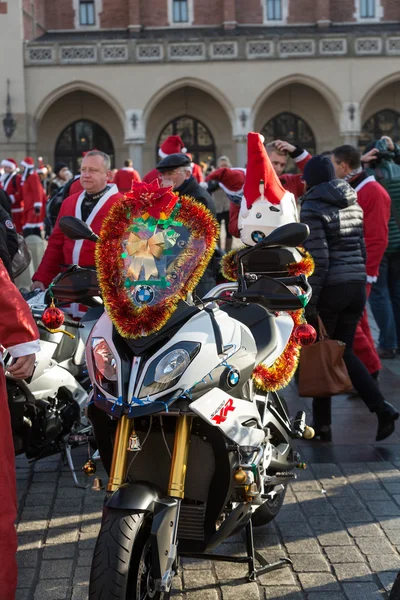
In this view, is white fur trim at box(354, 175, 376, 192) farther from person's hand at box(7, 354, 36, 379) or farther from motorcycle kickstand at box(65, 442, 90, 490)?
person's hand at box(7, 354, 36, 379)

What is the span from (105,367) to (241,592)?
46.7 inches

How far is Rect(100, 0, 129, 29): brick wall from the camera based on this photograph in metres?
40.4

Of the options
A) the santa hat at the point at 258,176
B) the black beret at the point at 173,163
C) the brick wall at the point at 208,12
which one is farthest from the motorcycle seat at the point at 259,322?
the brick wall at the point at 208,12

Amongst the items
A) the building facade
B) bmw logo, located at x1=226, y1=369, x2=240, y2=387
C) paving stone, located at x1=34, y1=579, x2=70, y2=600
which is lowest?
paving stone, located at x1=34, y1=579, x2=70, y2=600

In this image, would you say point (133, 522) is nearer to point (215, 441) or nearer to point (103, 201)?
point (215, 441)

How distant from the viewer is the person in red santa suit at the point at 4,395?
354cm

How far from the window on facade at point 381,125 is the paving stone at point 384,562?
36.1 meters

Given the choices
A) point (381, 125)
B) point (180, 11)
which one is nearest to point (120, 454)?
point (381, 125)

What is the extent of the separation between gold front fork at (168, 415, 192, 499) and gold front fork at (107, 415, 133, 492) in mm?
169

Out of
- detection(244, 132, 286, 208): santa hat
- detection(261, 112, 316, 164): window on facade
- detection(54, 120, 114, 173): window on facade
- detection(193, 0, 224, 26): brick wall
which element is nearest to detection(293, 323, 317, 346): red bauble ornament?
detection(244, 132, 286, 208): santa hat

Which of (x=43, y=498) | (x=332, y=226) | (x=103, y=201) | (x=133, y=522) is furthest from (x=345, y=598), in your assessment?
(x=103, y=201)

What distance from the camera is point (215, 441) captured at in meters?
3.67

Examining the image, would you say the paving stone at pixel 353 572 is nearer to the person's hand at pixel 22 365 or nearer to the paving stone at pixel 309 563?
the paving stone at pixel 309 563

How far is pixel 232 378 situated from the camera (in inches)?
143
